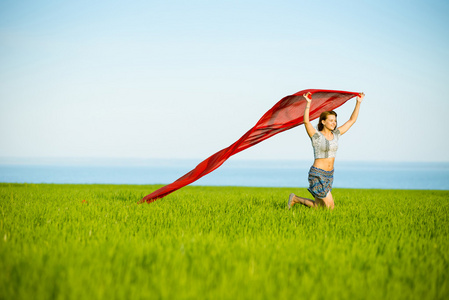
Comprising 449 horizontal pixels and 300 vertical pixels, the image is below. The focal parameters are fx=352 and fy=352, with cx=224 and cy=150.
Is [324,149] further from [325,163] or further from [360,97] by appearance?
[360,97]

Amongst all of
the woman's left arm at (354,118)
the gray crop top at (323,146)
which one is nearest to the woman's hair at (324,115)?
the gray crop top at (323,146)

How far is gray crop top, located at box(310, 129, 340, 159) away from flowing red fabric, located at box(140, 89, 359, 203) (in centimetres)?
81

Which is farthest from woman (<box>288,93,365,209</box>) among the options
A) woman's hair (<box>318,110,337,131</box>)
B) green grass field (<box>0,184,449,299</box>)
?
green grass field (<box>0,184,449,299</box>)

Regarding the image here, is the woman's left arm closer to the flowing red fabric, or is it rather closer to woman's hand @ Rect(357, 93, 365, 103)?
woman's hand @ Rect(357, 93, 365, 103)

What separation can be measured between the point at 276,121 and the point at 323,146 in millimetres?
1181

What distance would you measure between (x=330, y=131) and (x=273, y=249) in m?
3.93

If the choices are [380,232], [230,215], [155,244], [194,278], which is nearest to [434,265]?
[380,232]

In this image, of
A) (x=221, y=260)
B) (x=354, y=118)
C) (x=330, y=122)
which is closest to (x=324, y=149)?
(x=330, y=122)

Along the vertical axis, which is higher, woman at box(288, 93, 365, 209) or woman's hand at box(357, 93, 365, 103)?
woman's hand at box(357, 93, 365, 103)

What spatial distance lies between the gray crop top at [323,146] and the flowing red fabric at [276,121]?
0.81 metres

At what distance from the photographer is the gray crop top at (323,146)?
684cm

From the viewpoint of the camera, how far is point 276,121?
296 inches

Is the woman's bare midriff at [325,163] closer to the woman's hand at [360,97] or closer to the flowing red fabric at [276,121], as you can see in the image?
the flowing red fabric at [276,121]

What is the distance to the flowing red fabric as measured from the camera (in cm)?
723
